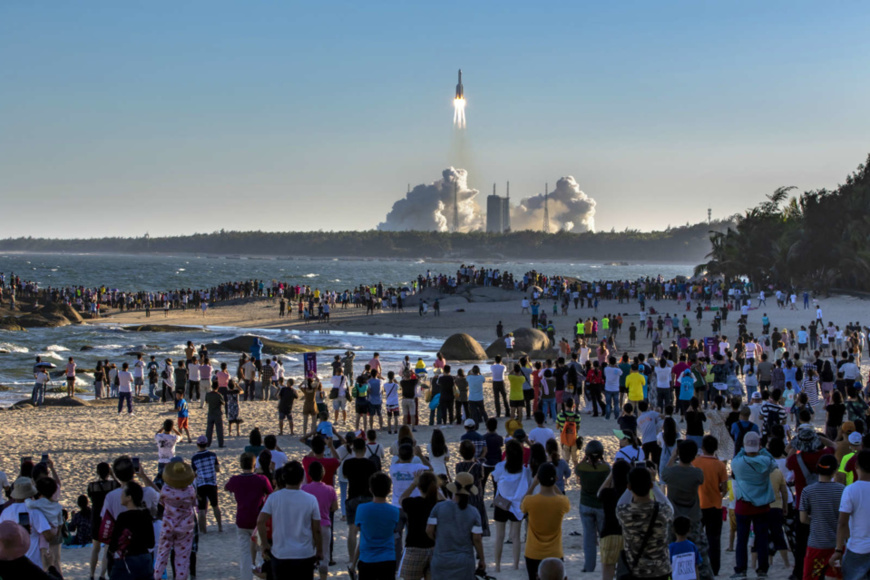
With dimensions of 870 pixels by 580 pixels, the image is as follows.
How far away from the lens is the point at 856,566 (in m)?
6.21

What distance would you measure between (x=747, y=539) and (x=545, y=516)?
7.34ft

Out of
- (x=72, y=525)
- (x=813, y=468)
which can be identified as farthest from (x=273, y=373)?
(x=813, y=468)

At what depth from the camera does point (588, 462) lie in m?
7.93

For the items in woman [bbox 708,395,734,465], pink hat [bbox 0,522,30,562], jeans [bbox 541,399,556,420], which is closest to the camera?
pink hat [bbox 0,522,30,562]

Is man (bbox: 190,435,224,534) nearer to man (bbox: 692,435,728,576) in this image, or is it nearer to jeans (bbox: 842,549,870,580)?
man (bbox: 692,435,728,576)

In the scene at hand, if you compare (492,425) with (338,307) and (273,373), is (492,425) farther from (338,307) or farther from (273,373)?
(338,307)

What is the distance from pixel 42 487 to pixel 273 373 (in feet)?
48.0

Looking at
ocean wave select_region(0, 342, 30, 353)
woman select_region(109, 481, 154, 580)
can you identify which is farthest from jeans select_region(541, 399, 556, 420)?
ocean wave select_region(0, 342, 30, 353)

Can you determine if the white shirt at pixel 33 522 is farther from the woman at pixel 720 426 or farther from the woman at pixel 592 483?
the woman at pixel 720 426

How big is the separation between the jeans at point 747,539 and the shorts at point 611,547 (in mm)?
1328

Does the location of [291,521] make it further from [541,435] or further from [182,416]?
[182,416]

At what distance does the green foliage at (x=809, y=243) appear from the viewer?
4828cm

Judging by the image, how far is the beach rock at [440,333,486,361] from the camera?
30688 mm

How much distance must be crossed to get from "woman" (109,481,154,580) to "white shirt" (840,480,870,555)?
492 centimetres
